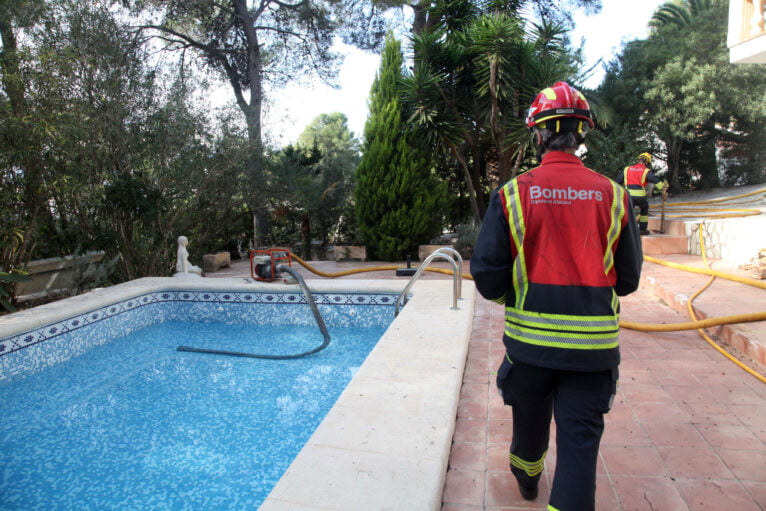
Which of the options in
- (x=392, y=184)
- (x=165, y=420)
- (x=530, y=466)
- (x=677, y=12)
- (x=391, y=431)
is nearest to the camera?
(x=530, y=466)

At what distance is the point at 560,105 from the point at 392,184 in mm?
8009

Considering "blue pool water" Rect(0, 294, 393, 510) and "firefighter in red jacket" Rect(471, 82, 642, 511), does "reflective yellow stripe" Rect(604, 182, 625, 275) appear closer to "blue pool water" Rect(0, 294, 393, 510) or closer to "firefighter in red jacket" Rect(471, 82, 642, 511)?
"firefighter in red jacket" Rect(471, 82, 642, 511)

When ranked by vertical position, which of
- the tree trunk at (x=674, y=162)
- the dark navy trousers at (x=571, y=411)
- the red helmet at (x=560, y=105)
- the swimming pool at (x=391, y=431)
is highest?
the tree trunk at (x=674, y=162)

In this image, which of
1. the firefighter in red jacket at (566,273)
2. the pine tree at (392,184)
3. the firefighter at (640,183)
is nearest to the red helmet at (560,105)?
the firefighter in red jacket at (566,273)

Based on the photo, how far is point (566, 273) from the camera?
159 centimetres

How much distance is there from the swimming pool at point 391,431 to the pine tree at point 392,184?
5.49 metres

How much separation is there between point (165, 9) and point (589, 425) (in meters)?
13.7

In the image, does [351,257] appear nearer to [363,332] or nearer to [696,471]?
[363,332]

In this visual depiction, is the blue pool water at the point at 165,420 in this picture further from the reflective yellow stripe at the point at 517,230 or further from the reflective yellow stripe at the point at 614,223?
the reflective yellow stripe at the point at 614,223

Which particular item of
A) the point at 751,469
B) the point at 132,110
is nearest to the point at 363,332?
the point at 751,469

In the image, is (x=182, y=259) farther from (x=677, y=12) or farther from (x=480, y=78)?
(x=677, y=12)

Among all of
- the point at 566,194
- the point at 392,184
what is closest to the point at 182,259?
the point at 392,184

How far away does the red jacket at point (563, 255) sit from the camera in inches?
62.1

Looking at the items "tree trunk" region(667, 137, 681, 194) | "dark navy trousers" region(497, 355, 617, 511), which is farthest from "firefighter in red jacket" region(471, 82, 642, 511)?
"tree trunk" region(667, 137, 681, 194)
